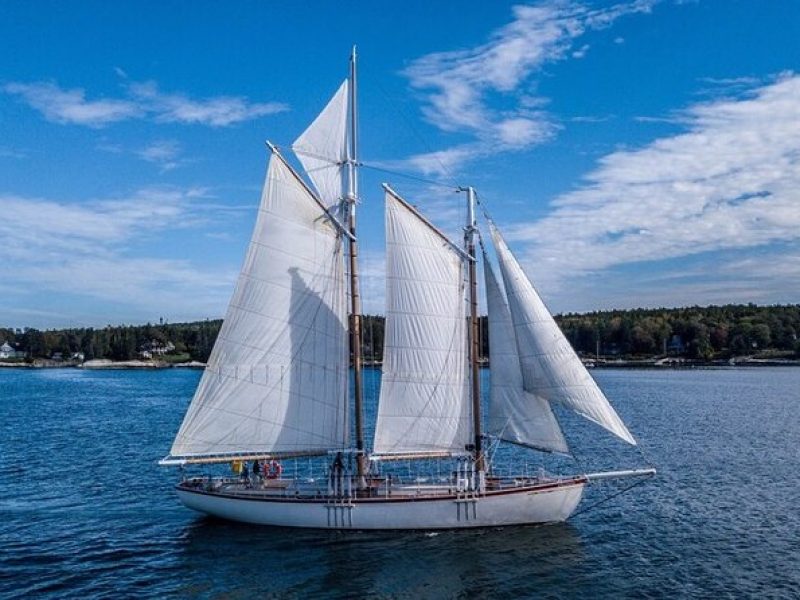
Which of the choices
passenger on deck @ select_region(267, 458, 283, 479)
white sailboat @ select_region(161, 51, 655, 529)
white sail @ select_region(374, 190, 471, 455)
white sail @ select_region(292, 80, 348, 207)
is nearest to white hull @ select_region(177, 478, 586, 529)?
white sailboat @ select_region(161, 51, 655, 529)

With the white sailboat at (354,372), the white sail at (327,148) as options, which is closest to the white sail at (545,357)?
the white sailboat at (354,372)

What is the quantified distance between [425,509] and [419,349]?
7788mm

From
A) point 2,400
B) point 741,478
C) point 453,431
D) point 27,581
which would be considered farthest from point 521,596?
point 2,400

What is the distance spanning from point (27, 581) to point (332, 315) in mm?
17765

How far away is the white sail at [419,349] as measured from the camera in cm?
3694

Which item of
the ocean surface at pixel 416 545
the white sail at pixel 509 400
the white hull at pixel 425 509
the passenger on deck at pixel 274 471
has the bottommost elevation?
the ocean surface at pixel 416 545

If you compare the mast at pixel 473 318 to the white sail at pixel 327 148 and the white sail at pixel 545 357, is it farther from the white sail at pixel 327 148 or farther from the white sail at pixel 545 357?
the white sail at pixel 327 148

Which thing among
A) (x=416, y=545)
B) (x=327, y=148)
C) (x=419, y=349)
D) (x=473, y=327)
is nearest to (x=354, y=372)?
(x=419, y=349)

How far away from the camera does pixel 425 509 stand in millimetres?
34688

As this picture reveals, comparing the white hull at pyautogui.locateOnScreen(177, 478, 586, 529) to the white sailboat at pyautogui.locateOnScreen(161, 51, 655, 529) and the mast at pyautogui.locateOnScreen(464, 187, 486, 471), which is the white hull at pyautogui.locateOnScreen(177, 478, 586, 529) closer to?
the white sailboat at pyautogui.locateOnScreen(161, 51, 655, 529)

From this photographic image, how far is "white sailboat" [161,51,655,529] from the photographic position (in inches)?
1398

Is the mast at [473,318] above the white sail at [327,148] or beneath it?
beneath

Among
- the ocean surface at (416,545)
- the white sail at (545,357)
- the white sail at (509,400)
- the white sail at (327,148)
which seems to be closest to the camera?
the ocean surface at (416,545)

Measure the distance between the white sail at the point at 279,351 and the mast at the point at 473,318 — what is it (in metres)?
6.63
